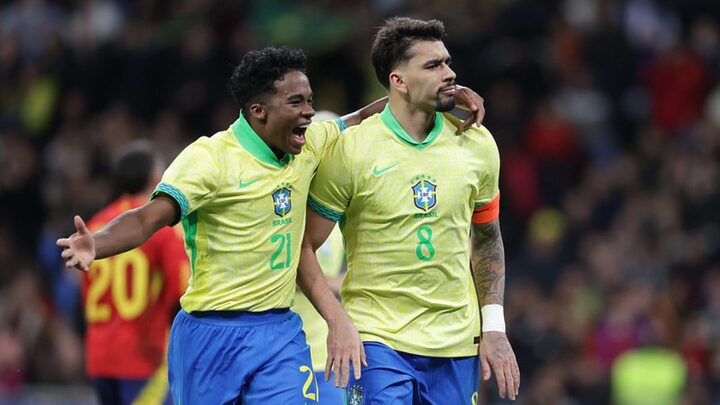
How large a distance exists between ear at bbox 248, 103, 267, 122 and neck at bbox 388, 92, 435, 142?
0.65 meters

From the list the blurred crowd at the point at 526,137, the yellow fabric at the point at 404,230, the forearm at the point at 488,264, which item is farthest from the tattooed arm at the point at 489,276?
the blurred crowd at the point at 526,137

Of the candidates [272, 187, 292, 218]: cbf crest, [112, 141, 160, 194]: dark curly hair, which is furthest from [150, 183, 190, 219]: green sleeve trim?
[112, 141, 160, 194]: dark curly hair

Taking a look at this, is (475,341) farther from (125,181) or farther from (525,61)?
(525,61)

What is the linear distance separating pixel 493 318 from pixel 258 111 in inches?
58.3

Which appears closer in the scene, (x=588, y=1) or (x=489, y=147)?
(x=489, y=147)

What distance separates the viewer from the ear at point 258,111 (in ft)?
21.7

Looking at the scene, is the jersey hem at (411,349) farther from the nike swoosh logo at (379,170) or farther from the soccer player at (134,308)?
the soccer player at (134,308)

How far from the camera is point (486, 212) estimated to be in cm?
695

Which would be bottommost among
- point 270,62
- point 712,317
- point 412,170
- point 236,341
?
point 712,317

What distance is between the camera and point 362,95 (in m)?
15.2

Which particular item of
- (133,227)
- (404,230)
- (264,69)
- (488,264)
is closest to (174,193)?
(133,227)

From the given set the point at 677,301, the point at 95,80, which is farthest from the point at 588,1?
the point at 95,80

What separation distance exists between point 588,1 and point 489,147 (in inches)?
352

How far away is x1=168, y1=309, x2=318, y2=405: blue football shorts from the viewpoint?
6.54 meters
